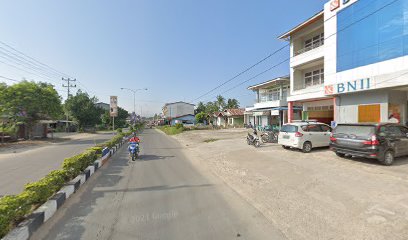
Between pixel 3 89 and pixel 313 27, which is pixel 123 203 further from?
pixel 3 89

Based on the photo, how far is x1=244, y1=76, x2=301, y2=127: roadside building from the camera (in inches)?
1086

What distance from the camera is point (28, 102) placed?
917 inches

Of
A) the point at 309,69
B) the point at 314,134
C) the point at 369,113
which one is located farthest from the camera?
the point at 309,69

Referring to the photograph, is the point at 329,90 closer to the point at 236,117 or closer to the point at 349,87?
the point at 349,87

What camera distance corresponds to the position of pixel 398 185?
231 inches

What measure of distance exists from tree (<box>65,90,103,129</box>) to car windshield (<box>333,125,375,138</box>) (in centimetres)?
4664

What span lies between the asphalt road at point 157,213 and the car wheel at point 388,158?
6.26m

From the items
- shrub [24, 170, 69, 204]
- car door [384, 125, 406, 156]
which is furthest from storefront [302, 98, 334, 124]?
shrub [24, 170, 69, 204]

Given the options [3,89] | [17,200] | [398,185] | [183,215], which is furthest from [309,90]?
[3,89]

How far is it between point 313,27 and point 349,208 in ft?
63.4

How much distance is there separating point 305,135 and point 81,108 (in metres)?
45.3

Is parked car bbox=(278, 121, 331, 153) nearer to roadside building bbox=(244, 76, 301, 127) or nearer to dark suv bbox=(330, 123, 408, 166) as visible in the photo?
dark suv bbox=(330, 123, 408, 166)

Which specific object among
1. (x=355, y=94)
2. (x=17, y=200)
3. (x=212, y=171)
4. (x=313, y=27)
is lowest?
(x=212, y=171)

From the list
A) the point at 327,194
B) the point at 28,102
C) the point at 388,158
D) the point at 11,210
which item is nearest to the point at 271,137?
the point at 388,158
